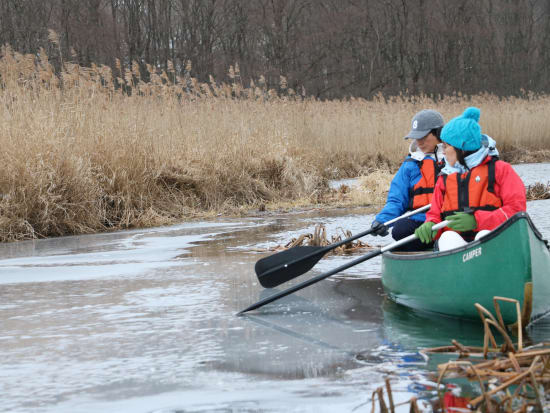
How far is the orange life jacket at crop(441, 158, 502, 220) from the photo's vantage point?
471 cm

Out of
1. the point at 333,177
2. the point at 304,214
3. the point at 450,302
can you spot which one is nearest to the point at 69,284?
the point at 450,302

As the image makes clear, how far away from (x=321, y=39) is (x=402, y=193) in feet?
97.6

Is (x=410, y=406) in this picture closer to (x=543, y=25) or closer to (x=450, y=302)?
(x=450, y=302)

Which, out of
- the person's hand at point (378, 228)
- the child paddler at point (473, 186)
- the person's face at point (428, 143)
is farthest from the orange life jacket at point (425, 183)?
the child paddler at point (473, 186)

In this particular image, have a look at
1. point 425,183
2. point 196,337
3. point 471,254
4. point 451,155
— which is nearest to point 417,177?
point 425,183

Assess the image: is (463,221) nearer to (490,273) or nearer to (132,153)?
(490,273)

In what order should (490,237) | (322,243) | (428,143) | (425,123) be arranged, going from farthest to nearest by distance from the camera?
(322,243)
(428,143)
(425,123)
(490,237)

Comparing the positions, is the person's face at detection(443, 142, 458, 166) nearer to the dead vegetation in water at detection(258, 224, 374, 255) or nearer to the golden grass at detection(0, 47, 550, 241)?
the dead vegetation in water at detection(258, 224, 374, 255)

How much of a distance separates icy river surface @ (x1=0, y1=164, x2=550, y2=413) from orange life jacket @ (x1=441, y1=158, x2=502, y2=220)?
70 centimetres

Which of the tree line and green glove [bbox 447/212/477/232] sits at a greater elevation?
the tree line

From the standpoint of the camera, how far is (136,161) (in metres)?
10.5

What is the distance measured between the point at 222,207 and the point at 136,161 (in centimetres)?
155

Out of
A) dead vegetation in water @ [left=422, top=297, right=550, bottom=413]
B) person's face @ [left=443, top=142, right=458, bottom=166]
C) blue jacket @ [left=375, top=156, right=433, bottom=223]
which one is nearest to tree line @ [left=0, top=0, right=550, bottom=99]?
blue jacket @ [left=375, top=156, right=433, bottom=223]

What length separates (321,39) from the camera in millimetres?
35094
